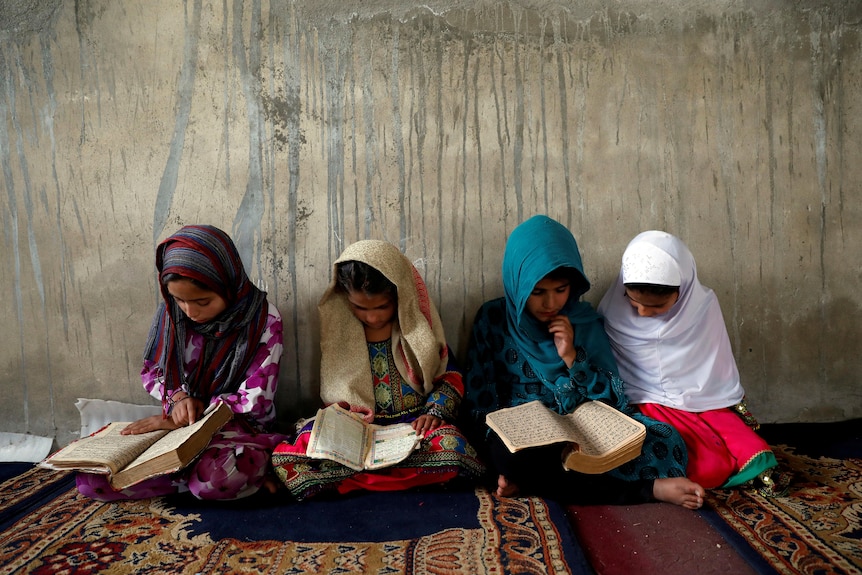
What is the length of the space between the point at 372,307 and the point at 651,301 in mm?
1085

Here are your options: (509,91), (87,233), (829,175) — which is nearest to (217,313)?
(87,233)

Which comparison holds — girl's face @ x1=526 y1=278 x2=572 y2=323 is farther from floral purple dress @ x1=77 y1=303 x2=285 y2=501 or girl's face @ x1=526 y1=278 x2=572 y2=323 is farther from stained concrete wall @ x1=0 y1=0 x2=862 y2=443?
floral purple dress @ x1=77 y1=303 x2=285 y2=501

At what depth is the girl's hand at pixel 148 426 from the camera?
2.20m

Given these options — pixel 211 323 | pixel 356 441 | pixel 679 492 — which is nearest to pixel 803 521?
pixel 679 492

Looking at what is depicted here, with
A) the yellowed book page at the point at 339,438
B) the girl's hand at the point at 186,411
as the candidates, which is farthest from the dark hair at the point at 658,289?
the girl's hand at the point at 186,411

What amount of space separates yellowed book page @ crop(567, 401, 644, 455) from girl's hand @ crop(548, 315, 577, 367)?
190 millimetres

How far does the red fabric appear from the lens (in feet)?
6.87

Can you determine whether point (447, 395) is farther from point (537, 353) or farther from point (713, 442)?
point (713, 442)

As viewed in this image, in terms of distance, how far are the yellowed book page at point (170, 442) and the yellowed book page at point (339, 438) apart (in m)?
0.38

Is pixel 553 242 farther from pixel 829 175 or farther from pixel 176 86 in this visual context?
pixel 176 86

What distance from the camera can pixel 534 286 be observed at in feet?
7.32

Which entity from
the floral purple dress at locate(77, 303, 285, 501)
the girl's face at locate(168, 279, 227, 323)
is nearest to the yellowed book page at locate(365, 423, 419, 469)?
the floral purple dress at locate(77, 303, 285, 501)

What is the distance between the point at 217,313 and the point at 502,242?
4.11 ft

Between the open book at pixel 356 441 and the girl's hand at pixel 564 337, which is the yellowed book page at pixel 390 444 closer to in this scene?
the open book at pixel 356 441
